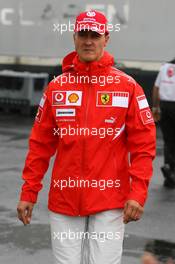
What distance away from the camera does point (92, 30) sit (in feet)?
13.8

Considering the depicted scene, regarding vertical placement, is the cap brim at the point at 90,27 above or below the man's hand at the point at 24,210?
above

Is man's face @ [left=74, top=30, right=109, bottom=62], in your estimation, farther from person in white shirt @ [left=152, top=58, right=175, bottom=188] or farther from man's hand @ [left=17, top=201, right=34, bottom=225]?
person in white shirt @ [left=152, top=58, right=175, bottom=188]

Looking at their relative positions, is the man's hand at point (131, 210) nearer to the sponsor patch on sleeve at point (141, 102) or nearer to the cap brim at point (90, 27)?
the sponsor patch on sleeve at point (141, 102)

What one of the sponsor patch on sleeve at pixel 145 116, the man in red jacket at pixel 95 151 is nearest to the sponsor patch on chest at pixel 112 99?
the man in red jacket at pixel 95 151

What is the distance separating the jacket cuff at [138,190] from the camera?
4152mm

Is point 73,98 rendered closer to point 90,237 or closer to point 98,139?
point 98,139

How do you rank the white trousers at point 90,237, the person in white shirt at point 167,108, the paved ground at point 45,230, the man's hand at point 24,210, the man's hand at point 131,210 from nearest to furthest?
the man's hand at point 131,210
the white trousers at point 90,237
the man's hand at point 24,210
the paved ground at point 45,230
the person in white shirt at point 167,108

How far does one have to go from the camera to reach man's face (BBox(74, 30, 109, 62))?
13.9 feet

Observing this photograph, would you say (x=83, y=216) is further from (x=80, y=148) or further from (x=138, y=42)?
(x=138, y=42)

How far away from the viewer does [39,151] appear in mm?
4418

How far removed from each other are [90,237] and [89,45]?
1.05 metres

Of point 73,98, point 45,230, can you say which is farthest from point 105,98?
point 45,230

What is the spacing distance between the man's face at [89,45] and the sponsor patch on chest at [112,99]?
0.21m

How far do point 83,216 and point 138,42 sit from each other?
39.4ft
